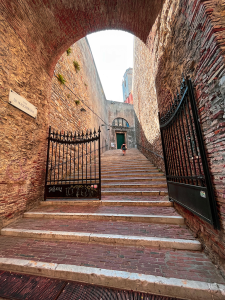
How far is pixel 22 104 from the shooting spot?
10.5 ft

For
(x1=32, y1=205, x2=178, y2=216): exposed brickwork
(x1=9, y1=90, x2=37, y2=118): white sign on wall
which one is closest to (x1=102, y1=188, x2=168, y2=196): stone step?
(x1=32, y1=205, x2=178, y2=216): exposed brickwork

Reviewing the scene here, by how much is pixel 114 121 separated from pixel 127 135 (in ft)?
10.0

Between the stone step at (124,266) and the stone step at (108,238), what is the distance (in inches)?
2.6

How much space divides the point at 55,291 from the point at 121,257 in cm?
84

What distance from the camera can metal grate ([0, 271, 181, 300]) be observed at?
1362 mm

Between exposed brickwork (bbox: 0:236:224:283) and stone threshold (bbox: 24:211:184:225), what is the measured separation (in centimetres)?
65

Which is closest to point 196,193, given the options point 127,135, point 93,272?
point 93,272

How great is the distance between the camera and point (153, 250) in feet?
6.28

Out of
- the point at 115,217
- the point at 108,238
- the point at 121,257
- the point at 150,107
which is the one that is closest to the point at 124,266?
the point at 121,257

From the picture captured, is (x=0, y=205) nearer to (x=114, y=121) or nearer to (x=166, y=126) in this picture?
(x=166, y=126)

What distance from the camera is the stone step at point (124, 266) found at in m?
1.36

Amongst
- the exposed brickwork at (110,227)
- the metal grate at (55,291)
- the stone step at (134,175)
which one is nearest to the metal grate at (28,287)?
the metal grate at (55,291)

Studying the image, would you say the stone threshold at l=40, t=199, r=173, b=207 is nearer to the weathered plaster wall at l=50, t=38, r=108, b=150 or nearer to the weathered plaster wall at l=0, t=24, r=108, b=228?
the weathered plaster wall at l=0, t=24, r=108, b=228

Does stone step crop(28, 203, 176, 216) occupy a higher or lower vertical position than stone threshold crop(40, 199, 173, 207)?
lower
